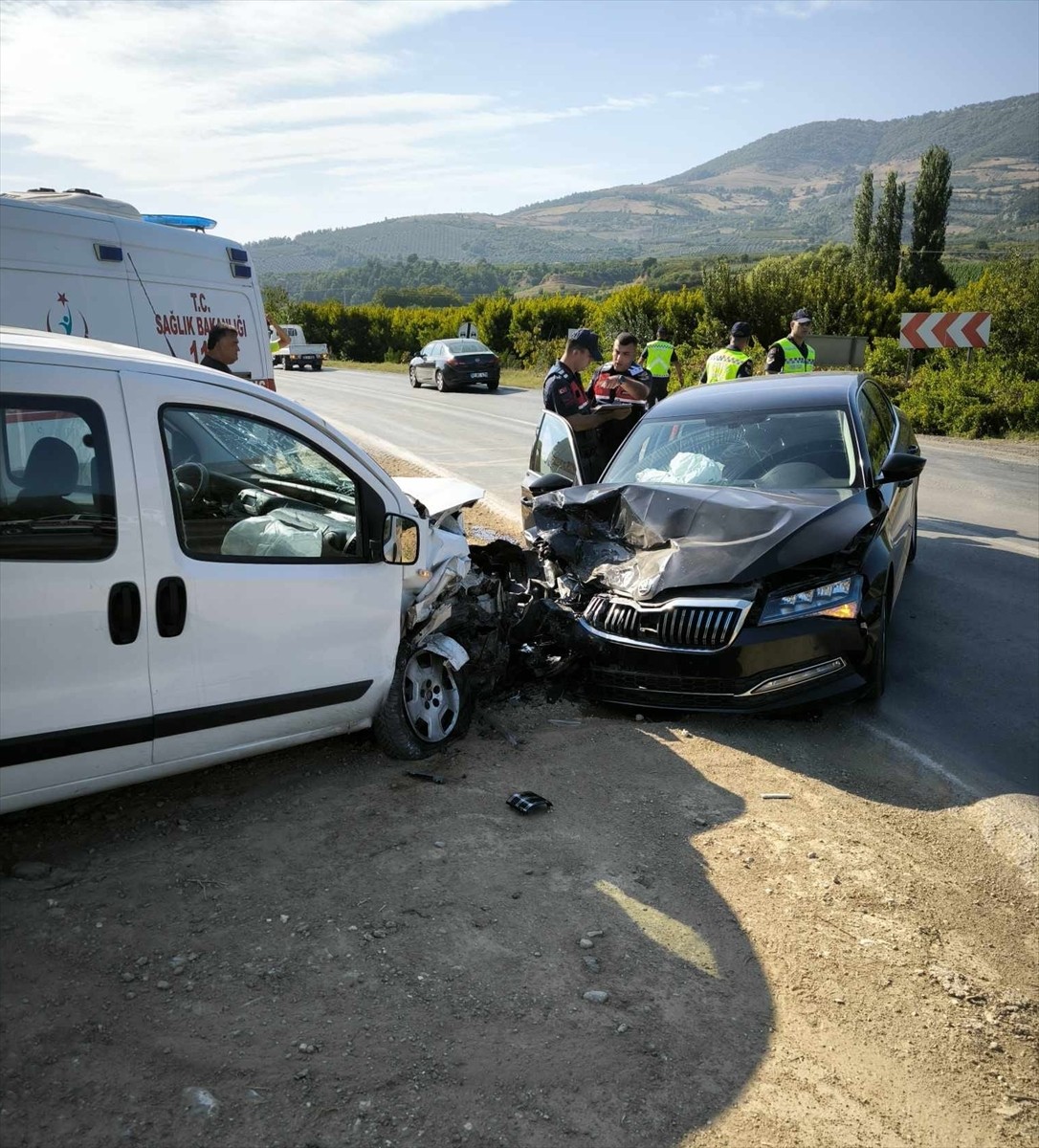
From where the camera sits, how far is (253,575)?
12.4ft

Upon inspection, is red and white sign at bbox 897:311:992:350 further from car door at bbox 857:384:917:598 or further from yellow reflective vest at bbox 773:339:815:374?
car door at bbox 857:384:917:598

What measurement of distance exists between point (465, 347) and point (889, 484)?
2497cm

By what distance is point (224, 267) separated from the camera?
8414 millimetres

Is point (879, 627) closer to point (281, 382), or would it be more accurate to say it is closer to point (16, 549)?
point (16, 549)

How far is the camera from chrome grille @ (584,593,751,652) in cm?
484

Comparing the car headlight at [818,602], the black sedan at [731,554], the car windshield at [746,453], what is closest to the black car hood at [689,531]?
the black sedan at [731,554]

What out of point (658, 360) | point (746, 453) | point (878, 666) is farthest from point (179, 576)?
point (658, 360)

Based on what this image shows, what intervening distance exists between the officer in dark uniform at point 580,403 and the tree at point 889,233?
71067 millimetres

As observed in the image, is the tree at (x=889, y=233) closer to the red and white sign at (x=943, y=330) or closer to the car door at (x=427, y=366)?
the car door at (x=427, y=366)

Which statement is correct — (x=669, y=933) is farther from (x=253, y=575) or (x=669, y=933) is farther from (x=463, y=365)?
(x=463, y=365)

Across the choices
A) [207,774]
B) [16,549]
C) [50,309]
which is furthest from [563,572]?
[50,309]

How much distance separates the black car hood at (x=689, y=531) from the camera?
16.3ft

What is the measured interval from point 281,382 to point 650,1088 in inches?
1337

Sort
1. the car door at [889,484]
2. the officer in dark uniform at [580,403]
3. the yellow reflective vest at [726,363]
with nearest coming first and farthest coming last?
the car door at [889,484] < the officer in dark uniform at [580,403] < the yellow reflective vest at [726,363]
